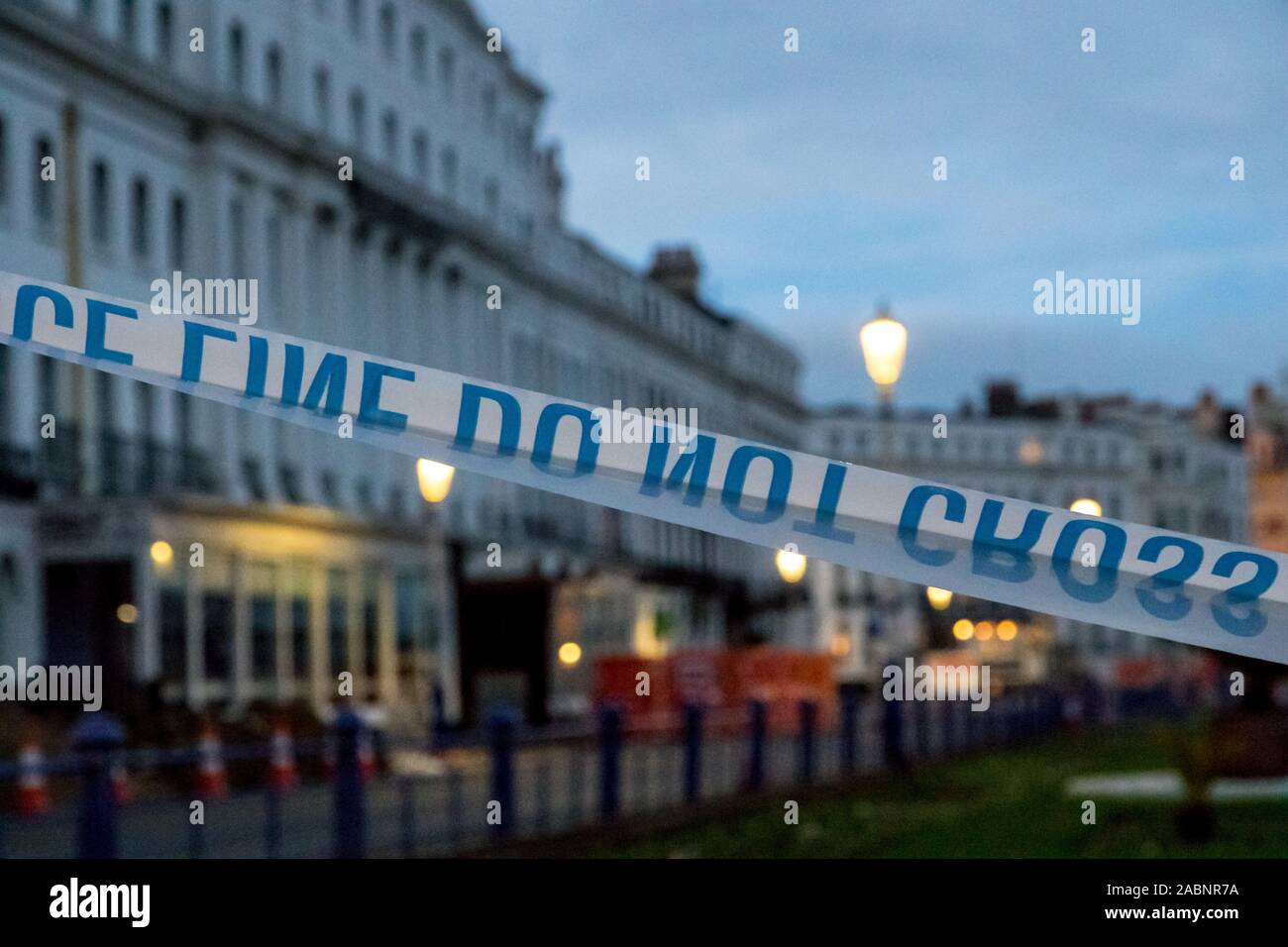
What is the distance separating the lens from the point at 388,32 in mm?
46312

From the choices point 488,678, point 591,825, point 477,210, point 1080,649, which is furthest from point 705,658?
point 1080,649

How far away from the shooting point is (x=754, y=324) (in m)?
92.0

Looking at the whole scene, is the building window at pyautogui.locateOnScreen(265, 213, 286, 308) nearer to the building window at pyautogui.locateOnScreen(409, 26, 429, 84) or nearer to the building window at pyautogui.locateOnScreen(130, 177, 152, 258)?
the building window at pyautogui.locateOnScreen(409, 26, 429, 84)

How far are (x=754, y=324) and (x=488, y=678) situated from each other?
167 ft

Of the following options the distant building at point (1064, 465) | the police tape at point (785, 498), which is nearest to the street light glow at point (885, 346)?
the police tape at point (785, 498)

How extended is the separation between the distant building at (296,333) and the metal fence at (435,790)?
10439 mm

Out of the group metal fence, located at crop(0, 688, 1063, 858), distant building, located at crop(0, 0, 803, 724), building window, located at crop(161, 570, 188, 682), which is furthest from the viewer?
building window, located at crop(161, 570, 188, 682)

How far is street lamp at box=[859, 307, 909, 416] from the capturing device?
16.8 m

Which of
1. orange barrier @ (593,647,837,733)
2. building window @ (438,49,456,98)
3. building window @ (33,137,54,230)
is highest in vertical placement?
building window @ (438,49,456,98)

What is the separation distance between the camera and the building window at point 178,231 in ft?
131

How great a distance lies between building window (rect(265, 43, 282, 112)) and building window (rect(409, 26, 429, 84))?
3627 millimetres

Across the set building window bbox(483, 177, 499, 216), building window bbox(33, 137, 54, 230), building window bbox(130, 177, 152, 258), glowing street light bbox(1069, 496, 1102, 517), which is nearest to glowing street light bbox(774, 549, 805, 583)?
glowing street light bbox(1069, 496, 1102, 517)

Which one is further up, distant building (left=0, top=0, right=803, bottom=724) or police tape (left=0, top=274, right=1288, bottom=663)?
distant building (left=0, top=0, right=803, bottom=724)
